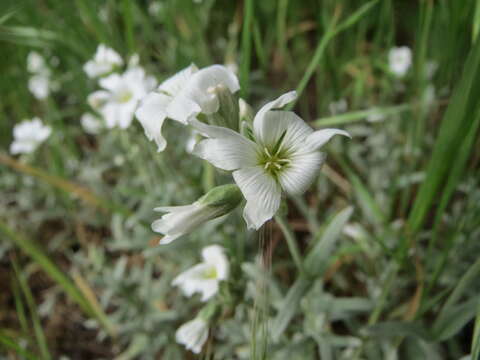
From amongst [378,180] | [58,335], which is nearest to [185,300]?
[58,335]

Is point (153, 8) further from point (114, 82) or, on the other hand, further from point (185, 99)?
point (185, 99)

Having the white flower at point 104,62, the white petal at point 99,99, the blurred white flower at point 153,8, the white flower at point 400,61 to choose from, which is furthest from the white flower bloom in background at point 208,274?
the blurred white flower at point 153,8

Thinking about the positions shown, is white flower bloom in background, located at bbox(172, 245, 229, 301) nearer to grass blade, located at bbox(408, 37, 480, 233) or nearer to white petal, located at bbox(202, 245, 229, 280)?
white petal, located at bbox(202, 245, 229, 280)

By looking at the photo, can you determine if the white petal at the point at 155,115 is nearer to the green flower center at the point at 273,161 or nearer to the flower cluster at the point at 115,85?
the green flower center at the point at 273,161

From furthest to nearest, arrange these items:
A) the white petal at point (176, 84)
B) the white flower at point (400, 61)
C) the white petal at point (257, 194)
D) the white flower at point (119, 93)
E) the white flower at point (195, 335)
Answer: the white flower at point (400, 61), the white flower at point (119, 93), the white flower at point (195, 335), the white petal at point (176, 84), the white petal at point (257, 194)

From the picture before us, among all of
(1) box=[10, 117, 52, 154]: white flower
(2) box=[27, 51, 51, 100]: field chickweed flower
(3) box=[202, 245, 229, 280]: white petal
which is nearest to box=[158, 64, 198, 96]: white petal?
(3) box=[202, 245, 229, 280]: white petal

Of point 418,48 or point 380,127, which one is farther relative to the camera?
point 380,127

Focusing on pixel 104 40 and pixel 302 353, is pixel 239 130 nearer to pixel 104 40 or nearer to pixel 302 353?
pixel 302 353
